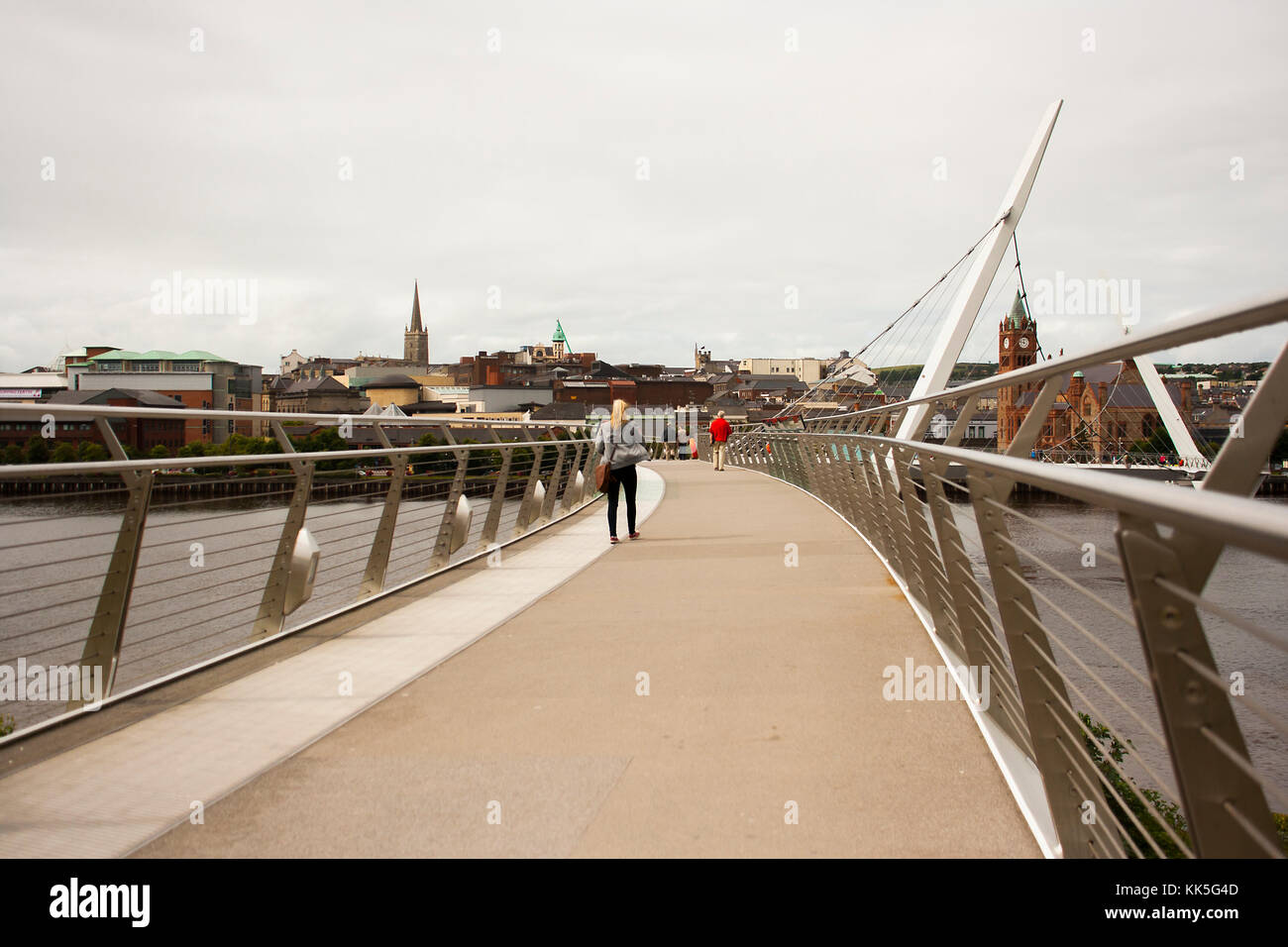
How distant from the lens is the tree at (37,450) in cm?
418

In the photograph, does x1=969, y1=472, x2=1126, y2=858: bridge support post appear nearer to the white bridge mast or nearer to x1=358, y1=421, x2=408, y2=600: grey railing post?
x1=358, y1=421, x2=408, y2=600: grey railing post

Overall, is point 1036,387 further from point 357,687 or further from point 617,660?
point 357,687

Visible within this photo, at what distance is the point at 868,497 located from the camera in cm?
989

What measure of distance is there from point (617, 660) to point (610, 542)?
19.2ft

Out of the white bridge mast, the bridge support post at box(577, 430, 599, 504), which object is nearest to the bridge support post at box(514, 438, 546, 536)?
the bridge support post at box(577, 430, 599, 504)

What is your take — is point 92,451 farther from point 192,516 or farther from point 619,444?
point 619,444

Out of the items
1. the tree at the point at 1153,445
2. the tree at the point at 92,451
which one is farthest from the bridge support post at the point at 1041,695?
the tree at the point at 1153,445

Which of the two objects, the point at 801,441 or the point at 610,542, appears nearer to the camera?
the point at 610,542

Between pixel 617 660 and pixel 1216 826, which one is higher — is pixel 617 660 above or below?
below

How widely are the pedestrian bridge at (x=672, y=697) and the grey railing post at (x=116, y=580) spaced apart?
1cm

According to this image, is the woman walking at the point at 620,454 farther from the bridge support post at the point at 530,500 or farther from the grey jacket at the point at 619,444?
the bridge support post at the point at 530,500

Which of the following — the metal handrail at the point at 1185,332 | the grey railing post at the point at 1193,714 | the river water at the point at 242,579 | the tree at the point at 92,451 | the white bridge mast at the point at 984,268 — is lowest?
the river water at the point at 242,579

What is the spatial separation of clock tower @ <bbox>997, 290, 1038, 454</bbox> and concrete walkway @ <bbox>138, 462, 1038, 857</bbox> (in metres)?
1.21
